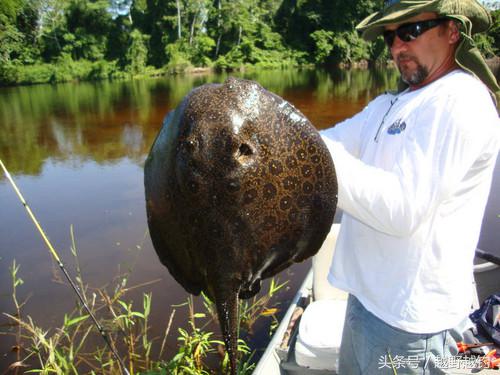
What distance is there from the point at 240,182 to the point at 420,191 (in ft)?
2.08

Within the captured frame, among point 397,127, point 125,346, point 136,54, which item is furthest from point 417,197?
point 136,54

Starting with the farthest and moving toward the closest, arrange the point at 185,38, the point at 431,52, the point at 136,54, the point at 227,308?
the point at 185,38, the point at 136,54, the point at 431,52, the point at 227,308

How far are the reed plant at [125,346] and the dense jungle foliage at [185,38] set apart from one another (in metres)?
40.8

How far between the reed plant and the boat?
20.8 inches

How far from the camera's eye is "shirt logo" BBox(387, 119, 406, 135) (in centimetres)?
161

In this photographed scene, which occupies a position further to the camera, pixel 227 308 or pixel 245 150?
pixel 227 308

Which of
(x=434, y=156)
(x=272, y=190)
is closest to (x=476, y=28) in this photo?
(x=434, y=156)

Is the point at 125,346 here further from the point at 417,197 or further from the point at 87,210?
the point at 87,210

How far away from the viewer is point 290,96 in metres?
23.1

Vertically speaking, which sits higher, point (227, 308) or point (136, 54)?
point (136, 54)

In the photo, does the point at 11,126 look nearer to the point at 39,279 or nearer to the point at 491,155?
the point at 39,279

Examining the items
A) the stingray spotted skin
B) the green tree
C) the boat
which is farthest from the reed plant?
the green tree

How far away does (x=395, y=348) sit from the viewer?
178 cm

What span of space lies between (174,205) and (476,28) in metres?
1.62
